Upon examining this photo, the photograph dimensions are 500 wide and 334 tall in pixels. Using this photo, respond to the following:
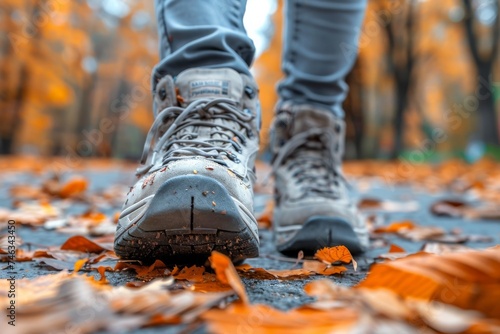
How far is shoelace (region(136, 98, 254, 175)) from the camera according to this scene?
1097 millimetres

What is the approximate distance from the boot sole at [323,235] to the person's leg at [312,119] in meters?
0.03

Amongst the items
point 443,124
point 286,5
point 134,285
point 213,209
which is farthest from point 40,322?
point 443,124

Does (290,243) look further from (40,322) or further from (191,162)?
(40,322)

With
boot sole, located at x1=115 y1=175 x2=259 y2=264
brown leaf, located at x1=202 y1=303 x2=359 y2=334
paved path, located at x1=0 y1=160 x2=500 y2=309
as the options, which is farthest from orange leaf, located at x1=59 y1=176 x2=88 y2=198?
brown leaf, located at x1=202 y1=303 x2=359 y2=334

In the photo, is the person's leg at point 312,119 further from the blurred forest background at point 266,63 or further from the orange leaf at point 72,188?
the blurred forest background at point 266,63

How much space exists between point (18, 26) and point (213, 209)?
14021 millimetres

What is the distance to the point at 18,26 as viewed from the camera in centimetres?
1302

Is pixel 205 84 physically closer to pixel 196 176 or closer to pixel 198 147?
pixel 198 147

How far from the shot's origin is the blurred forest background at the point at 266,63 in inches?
431

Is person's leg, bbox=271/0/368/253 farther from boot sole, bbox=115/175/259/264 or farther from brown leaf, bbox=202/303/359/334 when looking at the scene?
brown leaf, bbox=202/303/359/334

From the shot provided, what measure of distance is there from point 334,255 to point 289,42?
3.06 ft

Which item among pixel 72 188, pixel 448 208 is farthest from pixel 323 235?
pixel 72 188

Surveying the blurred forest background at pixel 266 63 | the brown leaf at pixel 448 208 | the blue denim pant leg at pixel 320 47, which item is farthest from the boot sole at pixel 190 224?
the blurred forest background at pixel 266 63

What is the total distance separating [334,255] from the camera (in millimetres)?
1117
